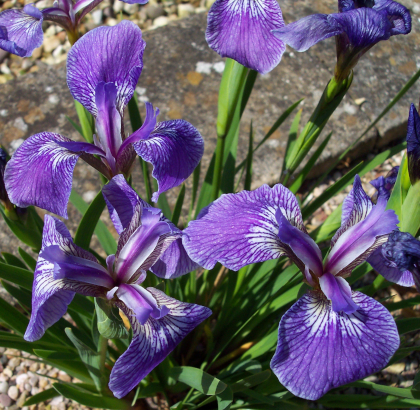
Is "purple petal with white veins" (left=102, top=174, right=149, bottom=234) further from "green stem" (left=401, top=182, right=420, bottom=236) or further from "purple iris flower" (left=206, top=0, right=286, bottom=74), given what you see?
"green stem" (left=401, top=182, right=420, bottom=236)

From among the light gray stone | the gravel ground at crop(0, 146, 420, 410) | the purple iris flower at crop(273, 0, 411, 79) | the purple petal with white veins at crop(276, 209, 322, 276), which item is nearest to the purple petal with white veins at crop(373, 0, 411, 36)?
the purple iris flower at crop(273, 0, 411, 79)

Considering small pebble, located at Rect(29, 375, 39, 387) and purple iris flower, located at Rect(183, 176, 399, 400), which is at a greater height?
purple iris flower, located at Rect(183, 176, 399, 400)

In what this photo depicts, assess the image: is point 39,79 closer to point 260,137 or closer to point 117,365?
point 260,137

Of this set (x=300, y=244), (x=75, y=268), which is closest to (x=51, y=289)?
(x=75, y=268)

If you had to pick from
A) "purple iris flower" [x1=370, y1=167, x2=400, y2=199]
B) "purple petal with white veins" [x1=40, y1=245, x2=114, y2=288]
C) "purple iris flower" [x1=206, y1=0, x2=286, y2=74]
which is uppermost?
"purple iris flower" [x1=206, y1=0, x2=286, y2=74]

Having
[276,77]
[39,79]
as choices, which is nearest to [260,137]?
[276,77]

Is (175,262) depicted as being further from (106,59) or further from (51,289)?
(106,59)
